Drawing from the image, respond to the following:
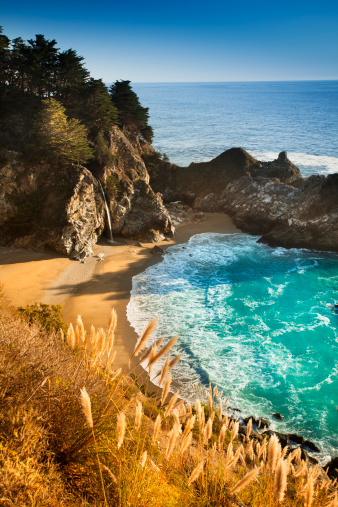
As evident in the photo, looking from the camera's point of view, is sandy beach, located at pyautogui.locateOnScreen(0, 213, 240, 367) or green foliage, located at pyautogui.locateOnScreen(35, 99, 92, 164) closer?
sandy beach, located at pyautogui.locateOnScreen(0, 213, 240, 367)

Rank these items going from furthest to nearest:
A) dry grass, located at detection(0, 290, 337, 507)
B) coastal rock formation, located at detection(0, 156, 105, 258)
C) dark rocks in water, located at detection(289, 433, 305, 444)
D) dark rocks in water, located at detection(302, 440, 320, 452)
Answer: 1. coastal rock formation, located at detection(0, 156, 105, 258)
2. dark rocks in water, located at detection(289, 433, 305, 444)
3. dark rocks in water, located at detection(302, 440, 320, 452)
4. dry grass, located at detection(0, 290, 337, 507)

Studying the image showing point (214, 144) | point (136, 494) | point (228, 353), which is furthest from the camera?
point (214, 144)

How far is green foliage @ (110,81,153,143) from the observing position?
36.5 meters

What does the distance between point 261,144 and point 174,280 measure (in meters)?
69.8

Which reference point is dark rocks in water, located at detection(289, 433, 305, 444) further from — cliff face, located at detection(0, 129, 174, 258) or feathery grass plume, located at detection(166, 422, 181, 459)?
cliff face, located at detection(0, 129, 174, 258)

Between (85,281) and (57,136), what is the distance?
486 inches

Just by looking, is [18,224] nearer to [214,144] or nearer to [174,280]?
[174,280]

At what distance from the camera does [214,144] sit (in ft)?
253

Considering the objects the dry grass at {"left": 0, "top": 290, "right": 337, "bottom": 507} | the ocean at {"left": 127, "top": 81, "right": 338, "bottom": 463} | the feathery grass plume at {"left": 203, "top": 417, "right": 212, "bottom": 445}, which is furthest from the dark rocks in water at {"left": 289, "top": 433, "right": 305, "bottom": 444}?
the feathery grass plume at {"left": 203, "top": 417, "right": 212, "bottom": 445}

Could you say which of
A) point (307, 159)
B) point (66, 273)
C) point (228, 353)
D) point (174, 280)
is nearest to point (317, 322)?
point (228, 353)

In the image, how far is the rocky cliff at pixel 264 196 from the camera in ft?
97.3

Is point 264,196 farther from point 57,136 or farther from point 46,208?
point 46,208

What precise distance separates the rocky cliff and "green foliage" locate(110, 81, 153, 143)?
6.68 m

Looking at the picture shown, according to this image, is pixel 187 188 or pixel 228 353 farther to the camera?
pixel 187 188
